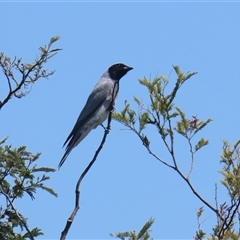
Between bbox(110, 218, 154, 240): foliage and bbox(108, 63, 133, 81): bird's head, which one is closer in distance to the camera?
bbox(110, 218, 154, 240): foliage

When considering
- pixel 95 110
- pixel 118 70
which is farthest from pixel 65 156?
pixel 118 70

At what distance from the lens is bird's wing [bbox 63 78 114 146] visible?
32.4ft

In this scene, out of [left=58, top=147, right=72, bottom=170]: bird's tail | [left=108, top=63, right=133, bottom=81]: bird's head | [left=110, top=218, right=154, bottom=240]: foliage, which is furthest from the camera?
[left=108, top=63, right=133, bottom=81]: bird's head

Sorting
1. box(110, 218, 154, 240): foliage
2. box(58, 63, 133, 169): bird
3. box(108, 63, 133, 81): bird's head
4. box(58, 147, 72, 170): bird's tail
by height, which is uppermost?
box(108, 63, 133, 81): bird's head

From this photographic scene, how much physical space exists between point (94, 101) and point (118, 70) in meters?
0.76

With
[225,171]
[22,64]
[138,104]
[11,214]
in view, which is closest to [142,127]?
[138,104]

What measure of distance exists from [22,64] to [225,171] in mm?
3466

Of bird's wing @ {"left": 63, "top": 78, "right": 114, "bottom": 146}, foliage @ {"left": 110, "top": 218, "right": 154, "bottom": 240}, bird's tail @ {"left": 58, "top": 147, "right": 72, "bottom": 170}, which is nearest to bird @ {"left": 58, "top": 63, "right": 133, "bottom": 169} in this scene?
bird's wing @ {"left": 63, "top": 78, "right": 114, "bottom": 146}

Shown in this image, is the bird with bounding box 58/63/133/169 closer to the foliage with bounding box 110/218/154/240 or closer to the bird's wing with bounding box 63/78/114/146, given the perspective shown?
the bird's wing with bounding box 63/78/114/146

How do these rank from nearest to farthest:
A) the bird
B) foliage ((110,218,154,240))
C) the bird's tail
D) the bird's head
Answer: foliage ((110,218,154,240)), the bird's tail, the bird, the bird's head

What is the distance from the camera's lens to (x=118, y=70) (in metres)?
10.5

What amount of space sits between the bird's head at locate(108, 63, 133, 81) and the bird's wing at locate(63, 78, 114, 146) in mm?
213

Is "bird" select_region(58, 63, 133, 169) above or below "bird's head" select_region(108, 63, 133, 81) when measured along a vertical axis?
below


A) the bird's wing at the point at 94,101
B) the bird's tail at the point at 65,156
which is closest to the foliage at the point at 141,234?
the bird's tail at the point at 65,156
